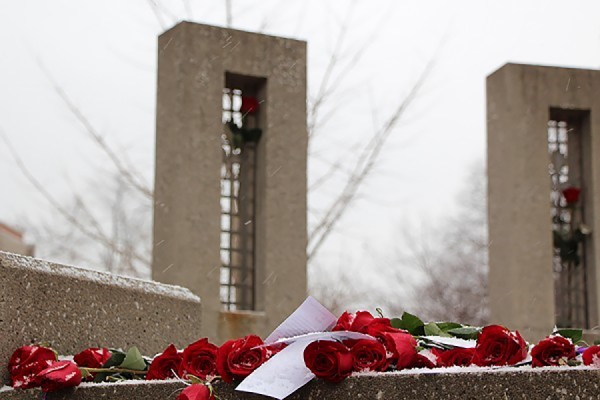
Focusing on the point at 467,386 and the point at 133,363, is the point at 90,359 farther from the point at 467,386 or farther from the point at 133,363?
the point at 467,386

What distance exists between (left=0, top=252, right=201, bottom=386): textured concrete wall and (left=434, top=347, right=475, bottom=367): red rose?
1.03m

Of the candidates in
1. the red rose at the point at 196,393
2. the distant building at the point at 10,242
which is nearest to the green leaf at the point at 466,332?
the red rose at the point at 196,393

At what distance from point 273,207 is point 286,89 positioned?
80 centimetres

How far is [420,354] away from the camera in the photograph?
213 centimetres

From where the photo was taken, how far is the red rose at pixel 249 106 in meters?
7.01

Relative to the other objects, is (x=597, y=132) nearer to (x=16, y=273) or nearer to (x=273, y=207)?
(x=273, y=207)

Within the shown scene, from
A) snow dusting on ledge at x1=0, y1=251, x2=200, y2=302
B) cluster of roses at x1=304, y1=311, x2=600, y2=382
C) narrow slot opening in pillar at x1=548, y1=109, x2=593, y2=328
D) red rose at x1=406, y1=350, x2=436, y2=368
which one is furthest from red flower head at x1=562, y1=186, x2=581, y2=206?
red rose at x1=406, y1=350, x2=436, y2=368

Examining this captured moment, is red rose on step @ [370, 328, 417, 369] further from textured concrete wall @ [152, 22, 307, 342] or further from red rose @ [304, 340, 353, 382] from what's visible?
textured concrete wall @ [152, 22, 307, 342]

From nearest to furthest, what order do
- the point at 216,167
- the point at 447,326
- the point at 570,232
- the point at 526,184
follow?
the point at 447,326, the point at 216,167, the point at 526,184, the point at 570,232

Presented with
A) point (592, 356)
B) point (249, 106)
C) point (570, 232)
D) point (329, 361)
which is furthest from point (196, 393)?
point (570, 232)

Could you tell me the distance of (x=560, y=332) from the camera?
2242mm

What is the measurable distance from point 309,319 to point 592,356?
0.59 meters

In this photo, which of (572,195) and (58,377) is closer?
(58,377)

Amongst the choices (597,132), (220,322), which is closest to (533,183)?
(597,132)
